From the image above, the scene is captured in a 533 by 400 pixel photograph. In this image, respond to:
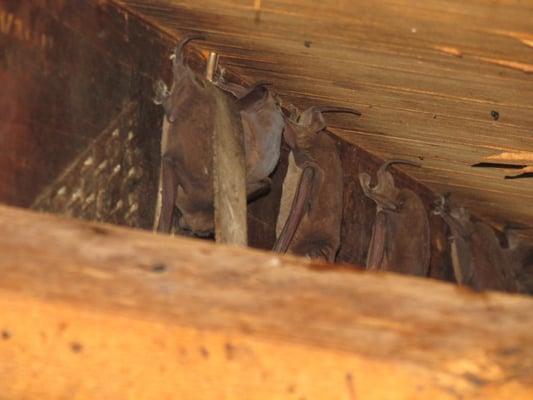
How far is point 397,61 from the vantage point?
3.32 m

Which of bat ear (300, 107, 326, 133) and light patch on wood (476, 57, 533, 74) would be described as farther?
bat ear (300, 107, 326, 133)

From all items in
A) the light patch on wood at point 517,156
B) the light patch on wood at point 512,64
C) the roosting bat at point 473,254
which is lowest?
the roosting bat at point 473,254

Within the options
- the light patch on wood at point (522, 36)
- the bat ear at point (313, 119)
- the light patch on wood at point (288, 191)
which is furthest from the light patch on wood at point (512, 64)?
the light patch on wood at point (288, 191)

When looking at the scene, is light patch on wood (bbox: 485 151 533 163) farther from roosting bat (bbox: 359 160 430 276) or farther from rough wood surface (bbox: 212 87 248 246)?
rough wood surface (bbox: 212 87 248 246)

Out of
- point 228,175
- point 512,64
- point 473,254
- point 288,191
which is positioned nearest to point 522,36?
point 512,64

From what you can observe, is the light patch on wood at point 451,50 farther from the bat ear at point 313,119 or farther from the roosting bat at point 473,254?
the roosting bat at point 473,254

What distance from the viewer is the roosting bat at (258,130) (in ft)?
12.4

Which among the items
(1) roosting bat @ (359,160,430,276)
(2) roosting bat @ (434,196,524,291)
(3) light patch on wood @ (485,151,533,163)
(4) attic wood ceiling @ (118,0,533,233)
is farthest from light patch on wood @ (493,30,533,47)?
(2) roosting bat @ (434,196,524,291)

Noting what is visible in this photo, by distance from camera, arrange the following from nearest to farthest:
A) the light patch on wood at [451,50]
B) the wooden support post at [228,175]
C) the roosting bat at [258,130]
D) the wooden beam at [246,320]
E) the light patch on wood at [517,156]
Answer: the wooden beam at [246,320], the light patch on wood at [451,50], the wooden support post at [228,175], the roosting bat at [258,130], the light patch on wood at [517,156]

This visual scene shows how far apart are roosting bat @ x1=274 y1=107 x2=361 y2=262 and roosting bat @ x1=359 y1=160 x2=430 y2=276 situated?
7.4 inches

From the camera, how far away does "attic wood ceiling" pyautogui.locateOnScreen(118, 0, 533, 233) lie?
2951 millimetres

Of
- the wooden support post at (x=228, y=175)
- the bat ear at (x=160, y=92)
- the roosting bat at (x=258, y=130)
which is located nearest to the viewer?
the wooden support post at (x=228, y=175)

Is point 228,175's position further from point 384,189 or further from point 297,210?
point 384,189

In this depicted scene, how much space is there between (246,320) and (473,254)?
275 centimetres
